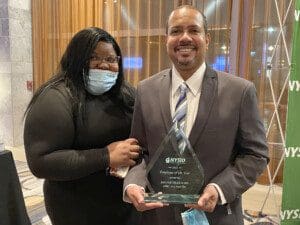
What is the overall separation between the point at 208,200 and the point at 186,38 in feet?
1.64

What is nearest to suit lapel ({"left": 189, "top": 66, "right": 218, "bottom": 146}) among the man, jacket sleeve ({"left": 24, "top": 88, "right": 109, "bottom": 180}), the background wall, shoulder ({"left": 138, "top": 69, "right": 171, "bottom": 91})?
the man

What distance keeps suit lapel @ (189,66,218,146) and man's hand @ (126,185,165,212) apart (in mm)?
215

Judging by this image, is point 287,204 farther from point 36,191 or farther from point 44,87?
point 36,191

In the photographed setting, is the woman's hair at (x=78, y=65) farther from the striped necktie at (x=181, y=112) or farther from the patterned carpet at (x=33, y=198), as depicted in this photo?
the patterned carpet at (x=33, y=198)

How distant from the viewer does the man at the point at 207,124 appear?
42.9 inches

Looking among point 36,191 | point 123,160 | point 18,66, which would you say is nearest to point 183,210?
point 123,160

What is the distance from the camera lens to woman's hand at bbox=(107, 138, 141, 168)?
1.25m

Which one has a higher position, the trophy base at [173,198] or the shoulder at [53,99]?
the shoulder at [53,99]

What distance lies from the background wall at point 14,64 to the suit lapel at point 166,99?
3977 millimetres

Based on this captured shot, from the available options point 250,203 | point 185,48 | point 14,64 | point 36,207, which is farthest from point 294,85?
point 14,64

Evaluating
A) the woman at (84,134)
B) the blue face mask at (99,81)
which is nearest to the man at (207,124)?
the woman at (84,134)

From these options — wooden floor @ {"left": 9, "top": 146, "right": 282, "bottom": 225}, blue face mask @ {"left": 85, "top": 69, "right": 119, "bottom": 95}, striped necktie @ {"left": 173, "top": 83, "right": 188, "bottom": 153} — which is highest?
blue face mask @ {"left": 85, "top": 69, "right": 119, "bottom": 95}

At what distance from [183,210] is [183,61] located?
49 centimetres

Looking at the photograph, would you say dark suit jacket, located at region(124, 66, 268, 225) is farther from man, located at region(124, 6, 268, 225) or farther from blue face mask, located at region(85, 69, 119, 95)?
blue face mask, located at region(85, 69, 119, 95)
